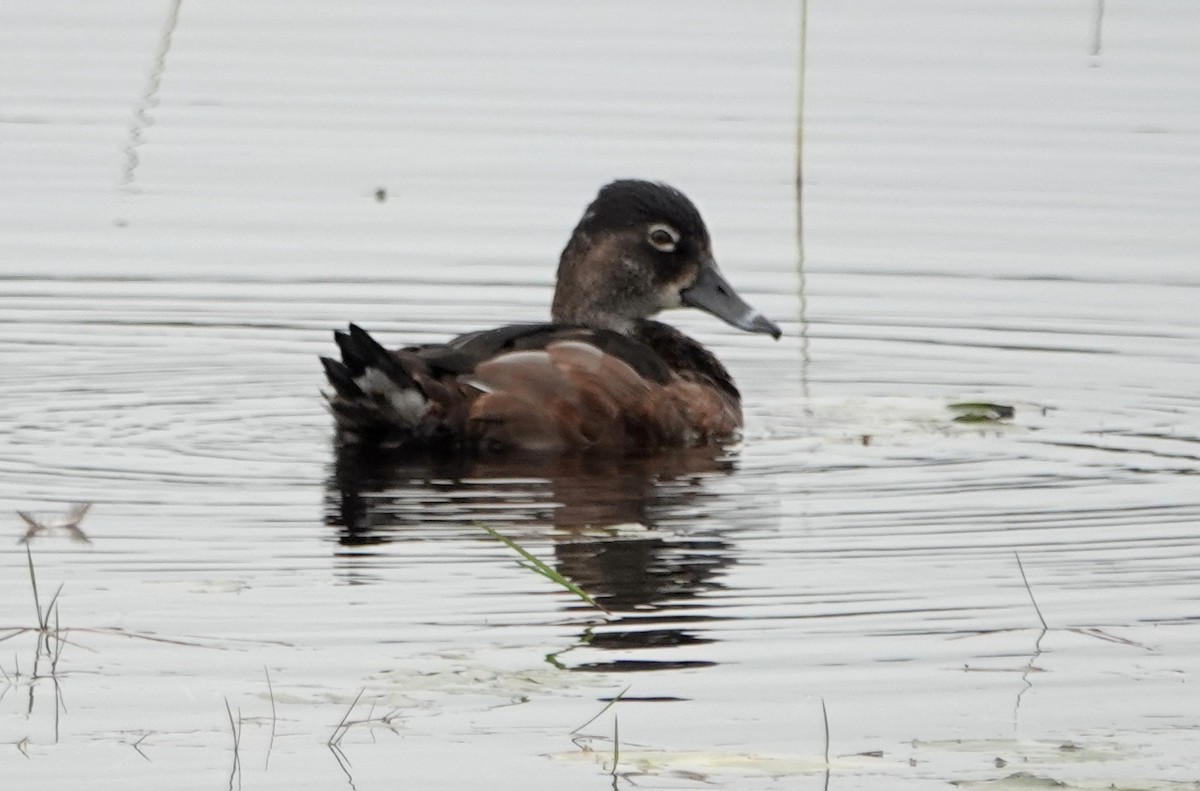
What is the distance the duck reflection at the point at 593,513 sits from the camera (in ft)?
23.8

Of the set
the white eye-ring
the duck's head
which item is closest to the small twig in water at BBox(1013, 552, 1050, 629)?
the duck's head

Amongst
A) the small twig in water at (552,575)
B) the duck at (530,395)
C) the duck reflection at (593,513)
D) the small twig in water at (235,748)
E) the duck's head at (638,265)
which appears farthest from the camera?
the duck's head at (638,265)

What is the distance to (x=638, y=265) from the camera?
35.4 feet

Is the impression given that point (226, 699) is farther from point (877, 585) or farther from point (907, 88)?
point (907, 88)

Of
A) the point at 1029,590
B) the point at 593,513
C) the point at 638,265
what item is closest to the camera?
the point at 1029,590

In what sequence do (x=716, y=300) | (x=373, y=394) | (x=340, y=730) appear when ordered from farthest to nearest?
(x=716, y=300), (x=373, y=394), (x=340, y=730)

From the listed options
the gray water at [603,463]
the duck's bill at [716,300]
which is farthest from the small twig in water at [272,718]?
the duck's bill at [716,300]

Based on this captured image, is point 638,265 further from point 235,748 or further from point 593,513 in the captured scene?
point 235,748

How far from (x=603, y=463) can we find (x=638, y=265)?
1.47 meters

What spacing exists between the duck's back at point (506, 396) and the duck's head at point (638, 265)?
0.95 metres

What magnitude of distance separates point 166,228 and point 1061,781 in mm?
9904

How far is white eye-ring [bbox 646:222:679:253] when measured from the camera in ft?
35.4

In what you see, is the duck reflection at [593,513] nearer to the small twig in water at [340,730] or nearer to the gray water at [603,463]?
the gray water at [603,463]

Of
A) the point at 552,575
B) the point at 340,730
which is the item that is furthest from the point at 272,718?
the point at 552,575
